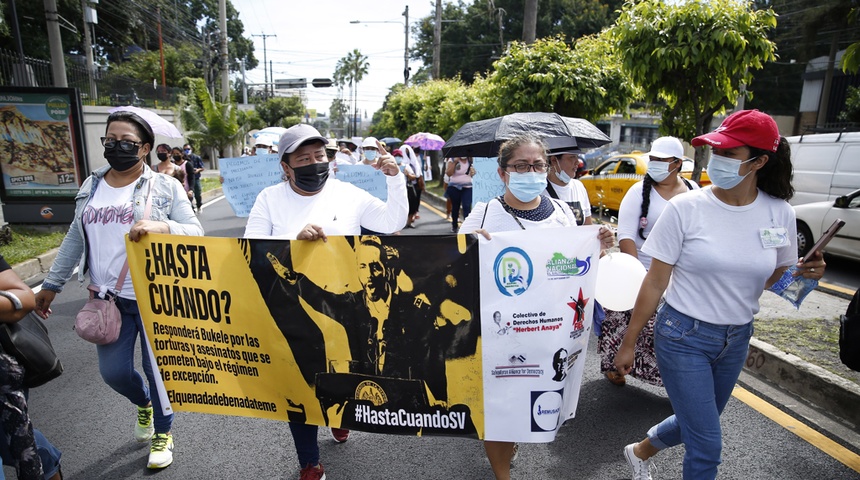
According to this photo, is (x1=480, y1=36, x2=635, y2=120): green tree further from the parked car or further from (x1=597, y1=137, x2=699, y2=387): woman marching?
(x1=597, y1=137, x2=699, y2=387): woman marching

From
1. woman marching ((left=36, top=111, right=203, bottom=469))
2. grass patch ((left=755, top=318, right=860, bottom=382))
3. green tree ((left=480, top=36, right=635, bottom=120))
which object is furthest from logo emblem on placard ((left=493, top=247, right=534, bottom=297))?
green tree ((left=480, top=36, right=635, bottom=120))

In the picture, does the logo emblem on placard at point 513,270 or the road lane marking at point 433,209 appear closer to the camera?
the logo emblem on placard at point 513,270

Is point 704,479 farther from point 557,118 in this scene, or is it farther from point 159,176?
point 557,118

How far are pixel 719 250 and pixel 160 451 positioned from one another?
3.15m

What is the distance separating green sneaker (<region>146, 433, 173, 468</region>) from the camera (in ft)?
10.5

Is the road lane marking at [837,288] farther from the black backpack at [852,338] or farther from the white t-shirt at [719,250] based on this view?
the white t-shirt at [719,250]

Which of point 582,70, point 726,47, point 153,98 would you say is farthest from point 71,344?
point 153,98

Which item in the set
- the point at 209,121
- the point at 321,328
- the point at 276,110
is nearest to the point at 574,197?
the point at 321,328

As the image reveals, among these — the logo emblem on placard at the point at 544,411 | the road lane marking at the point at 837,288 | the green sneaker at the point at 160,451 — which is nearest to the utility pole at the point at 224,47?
the road lane marking at the point at 837,288

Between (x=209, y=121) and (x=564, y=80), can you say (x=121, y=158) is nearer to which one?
(x=564, y=80)

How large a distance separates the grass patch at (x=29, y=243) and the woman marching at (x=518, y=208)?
7.72m

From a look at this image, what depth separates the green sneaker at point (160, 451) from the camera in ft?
10.5

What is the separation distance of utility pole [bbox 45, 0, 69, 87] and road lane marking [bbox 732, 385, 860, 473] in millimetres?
14186

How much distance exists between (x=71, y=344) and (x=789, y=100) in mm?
45831
